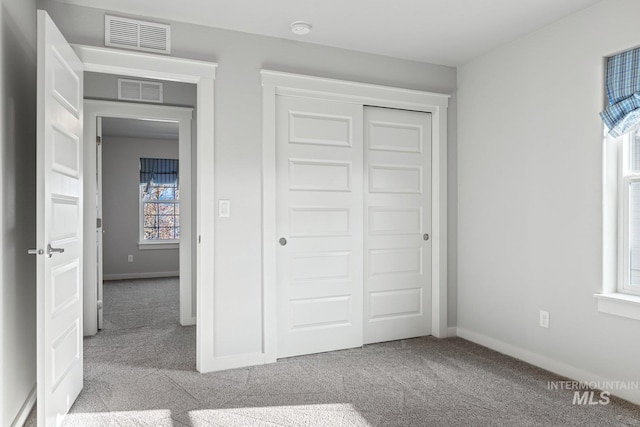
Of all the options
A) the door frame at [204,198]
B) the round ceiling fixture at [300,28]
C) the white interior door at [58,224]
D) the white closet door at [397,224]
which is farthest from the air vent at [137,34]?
the white closet door at [397,224]

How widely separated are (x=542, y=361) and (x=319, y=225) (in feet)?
6.21

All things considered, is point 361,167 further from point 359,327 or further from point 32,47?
point 32,47

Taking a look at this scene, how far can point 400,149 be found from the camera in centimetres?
385

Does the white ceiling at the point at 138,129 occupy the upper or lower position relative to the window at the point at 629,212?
upper

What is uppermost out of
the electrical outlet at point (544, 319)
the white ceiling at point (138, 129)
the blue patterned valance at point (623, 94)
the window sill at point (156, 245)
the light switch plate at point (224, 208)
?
the white ceiling at point (138, 129)

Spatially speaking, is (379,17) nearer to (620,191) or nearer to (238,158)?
(238,158)

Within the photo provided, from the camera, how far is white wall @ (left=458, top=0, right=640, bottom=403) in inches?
110

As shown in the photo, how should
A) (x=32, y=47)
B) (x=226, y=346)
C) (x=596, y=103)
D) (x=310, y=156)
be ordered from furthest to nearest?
(x=310, y=156) < (x=226, y=346) < (x=596, y=103) < (x=32, y=47)

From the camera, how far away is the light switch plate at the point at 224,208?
3158mm

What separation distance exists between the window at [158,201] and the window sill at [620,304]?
6411 mm

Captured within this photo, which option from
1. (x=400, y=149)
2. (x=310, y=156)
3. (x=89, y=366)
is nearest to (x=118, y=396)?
(x=89, y=366)

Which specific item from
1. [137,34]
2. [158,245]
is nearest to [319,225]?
[137,34]

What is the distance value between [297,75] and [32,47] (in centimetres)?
169

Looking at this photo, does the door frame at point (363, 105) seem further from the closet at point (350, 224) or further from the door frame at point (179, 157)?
the door frame at point (179, 157)
